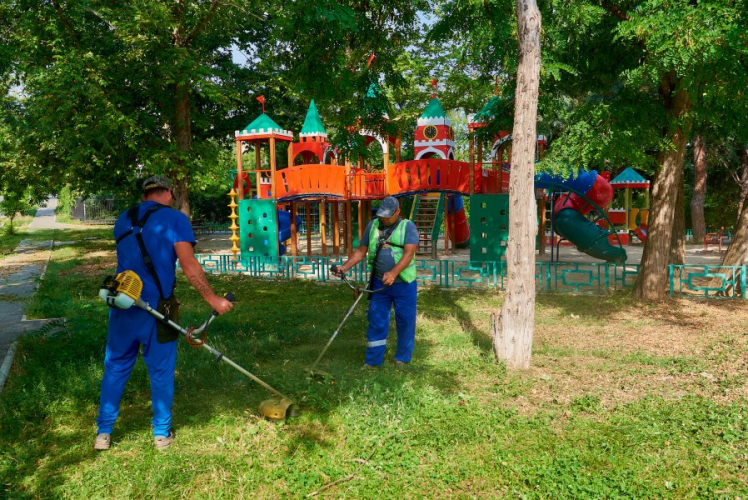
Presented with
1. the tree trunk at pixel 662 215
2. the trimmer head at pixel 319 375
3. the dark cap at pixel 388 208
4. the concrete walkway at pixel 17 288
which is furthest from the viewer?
the tree trunk at pixel 662 215

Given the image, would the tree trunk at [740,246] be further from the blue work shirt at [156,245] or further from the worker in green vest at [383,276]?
the blue work shirt at [156,245]

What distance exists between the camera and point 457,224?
2125cm

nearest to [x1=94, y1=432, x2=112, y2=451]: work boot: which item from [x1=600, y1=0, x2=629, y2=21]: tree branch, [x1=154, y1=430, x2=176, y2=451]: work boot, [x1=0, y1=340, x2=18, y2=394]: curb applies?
[x1=154, y1=430, x2=176, y2=451]: work boot

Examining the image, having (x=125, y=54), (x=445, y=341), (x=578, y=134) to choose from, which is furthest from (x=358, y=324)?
(x=125, y=54)

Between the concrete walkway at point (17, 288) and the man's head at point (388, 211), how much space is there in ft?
13.0

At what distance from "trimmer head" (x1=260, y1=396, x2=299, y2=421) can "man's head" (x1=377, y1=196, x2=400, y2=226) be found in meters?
2.04

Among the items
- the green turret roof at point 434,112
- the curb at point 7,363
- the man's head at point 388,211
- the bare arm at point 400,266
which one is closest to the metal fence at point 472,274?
the man's head at point 388,211

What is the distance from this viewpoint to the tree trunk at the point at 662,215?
9.22 m

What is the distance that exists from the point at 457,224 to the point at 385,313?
15936 millimetres

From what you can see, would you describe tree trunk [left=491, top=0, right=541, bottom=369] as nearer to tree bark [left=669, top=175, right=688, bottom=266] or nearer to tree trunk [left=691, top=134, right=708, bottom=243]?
tree bark [left=669, top=175, right=688, bottom=266]

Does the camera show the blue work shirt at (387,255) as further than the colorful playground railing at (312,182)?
No

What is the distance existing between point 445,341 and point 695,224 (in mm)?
19975

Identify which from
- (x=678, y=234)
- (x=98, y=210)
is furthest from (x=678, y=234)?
(x=98, y=210)

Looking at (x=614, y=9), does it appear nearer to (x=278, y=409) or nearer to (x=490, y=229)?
(x=490, y=229)
